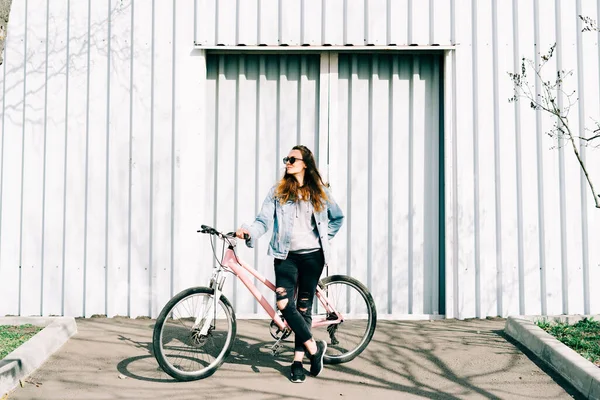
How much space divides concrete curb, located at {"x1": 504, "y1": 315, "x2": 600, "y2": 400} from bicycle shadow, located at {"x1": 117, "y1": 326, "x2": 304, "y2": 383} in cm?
215

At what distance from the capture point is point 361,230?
8391 millimetres

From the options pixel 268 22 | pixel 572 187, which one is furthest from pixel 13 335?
pixel 572 187

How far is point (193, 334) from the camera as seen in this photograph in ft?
18.5

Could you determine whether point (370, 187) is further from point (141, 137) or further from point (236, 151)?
point (141, 137)

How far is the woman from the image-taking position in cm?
571

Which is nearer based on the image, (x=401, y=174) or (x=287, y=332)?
(x=287, y=332)

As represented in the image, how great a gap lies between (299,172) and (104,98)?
3.27m

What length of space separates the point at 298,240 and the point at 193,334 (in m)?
1.09

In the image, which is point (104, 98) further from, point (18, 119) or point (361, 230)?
point (361, 230)

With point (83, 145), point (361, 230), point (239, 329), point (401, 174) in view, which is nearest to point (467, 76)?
point (401, 174)

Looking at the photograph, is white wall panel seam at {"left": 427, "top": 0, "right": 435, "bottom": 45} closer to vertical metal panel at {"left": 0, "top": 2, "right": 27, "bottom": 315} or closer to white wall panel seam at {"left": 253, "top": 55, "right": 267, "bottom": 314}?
white wall panel seam at {"left": 253, "top": 55, "right": 267, "bottom": 314}

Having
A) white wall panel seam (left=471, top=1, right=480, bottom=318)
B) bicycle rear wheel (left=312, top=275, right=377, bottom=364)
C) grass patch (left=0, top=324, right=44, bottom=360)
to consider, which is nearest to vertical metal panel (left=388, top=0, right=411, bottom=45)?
white wall panel seam (left=471, top=1, right=480, bottom=318)

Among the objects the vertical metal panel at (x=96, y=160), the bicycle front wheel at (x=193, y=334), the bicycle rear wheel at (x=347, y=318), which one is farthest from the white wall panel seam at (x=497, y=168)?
the vertical metal panel at (x=96, y=160)

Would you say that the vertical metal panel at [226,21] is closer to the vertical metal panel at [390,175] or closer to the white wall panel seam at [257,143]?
the white wall panel seam at [257,143]
